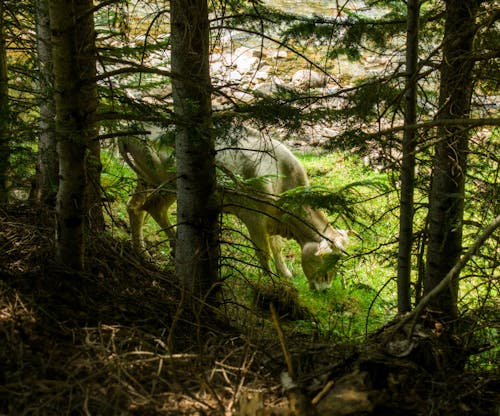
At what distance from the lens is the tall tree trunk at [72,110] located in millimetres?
3123

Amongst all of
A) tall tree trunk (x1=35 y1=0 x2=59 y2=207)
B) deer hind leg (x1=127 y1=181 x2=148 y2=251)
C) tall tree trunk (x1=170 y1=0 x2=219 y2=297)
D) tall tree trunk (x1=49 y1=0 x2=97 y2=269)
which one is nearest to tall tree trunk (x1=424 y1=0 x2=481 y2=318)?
tall tree trunk (x1=170 y1=0 x2=219 y2=297)

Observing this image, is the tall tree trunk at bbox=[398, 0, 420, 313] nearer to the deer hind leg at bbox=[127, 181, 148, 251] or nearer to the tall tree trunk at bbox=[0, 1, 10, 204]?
the tall tree trunk at bbox=[0, 1, 10, 204]

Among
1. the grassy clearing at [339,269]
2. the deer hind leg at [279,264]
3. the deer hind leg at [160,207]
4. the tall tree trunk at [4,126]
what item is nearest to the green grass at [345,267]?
the grassy clearing at [339,269]

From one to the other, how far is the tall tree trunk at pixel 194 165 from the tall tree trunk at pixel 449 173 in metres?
1.97

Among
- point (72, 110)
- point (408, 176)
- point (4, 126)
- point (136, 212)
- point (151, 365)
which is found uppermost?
point (4, 126)

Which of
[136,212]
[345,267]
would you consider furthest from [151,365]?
[136,212]

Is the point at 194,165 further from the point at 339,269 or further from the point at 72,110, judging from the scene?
the point at 339,269

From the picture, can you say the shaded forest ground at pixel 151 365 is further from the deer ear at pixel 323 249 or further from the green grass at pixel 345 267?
the deer ear at pixel 323 249

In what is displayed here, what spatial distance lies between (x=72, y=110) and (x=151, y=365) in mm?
1609

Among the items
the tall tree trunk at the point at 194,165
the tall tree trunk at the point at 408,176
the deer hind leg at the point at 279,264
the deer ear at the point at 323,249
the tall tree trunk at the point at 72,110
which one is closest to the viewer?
the tall tree trunk at the point at 72,110

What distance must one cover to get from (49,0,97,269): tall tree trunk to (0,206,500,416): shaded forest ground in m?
0.29

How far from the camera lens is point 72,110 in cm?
323

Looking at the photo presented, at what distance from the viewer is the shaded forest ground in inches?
100

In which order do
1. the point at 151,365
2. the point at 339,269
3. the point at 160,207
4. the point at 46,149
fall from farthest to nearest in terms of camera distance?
the point at 160,207 < the point at 339,269 < the point at 46,149 < the point at 151,365
